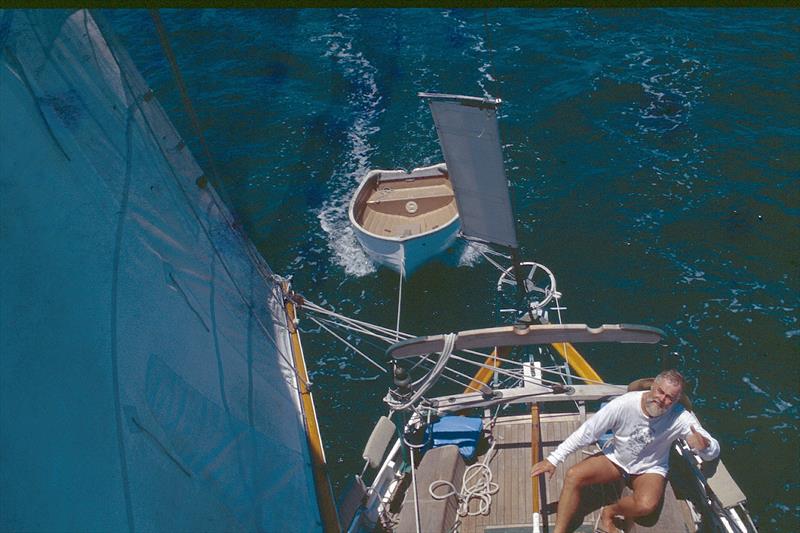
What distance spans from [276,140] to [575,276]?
11379 millimetres

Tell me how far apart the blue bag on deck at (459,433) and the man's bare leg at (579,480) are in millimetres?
1890

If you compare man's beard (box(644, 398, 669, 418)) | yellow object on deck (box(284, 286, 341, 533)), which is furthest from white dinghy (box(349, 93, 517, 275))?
man's beard (box(644, 398, 669, 418))

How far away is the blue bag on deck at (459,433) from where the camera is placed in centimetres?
922

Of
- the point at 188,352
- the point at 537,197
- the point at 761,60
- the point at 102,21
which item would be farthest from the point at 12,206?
the point at 761,60

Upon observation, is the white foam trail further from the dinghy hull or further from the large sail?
the large sail

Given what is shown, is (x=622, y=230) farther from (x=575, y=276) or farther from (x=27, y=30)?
(x=27, y=30)

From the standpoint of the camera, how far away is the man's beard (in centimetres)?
698

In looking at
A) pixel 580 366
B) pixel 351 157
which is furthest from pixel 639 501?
pixel 351 157

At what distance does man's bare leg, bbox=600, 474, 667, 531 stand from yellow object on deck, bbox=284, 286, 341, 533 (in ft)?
11.1

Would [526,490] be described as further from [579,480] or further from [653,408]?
[653,408]

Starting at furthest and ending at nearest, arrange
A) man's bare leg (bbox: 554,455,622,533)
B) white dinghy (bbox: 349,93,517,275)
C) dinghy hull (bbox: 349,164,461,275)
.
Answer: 1. dinghy hull (bbox: 349,164,461,275)
2. white dinghy (bbox: 349,93,517,275)
3. man's bare leg (bbox: 554,455,622,533)

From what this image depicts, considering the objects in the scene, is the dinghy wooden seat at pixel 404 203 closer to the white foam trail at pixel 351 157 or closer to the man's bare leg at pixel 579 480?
the white foam trail at pixel 351 157

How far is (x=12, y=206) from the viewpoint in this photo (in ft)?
16.9

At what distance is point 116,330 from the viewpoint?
222 inches
